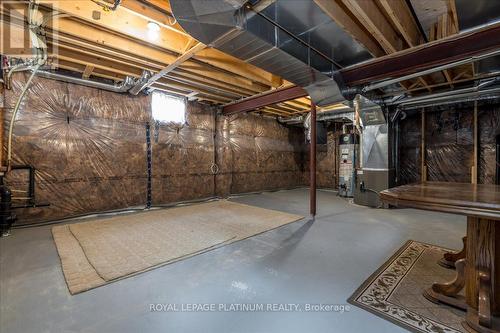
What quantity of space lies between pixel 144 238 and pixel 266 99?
347cm

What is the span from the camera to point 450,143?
505 centimetres

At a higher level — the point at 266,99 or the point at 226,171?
the point at 266,99

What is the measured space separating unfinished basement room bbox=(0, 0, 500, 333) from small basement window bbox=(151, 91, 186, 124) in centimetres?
3

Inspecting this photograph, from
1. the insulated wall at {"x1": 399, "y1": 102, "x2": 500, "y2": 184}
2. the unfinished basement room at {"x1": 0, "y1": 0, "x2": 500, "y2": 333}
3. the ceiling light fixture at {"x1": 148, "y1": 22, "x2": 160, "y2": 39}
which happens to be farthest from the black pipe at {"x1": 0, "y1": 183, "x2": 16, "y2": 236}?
the insulated wall at {"x1": 399, "y1": 102, "x2": 500, "y2": 184}

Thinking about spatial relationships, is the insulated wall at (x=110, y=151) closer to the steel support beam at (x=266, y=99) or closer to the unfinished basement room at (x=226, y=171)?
the unfinished basement room at (x=226, y=171)

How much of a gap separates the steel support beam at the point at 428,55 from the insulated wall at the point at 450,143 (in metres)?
3.26

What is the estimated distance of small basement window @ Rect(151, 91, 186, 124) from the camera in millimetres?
4773

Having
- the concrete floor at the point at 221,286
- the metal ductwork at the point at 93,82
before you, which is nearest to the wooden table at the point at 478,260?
the concrete floor at the point at 221,286

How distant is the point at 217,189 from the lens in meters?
5.81

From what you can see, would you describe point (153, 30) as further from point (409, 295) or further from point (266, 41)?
point (409, 295)

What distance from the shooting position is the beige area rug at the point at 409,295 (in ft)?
4.53

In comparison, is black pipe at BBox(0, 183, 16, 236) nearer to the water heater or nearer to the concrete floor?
the concrete floor

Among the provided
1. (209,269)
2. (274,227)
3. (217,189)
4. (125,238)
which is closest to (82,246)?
(125,238)

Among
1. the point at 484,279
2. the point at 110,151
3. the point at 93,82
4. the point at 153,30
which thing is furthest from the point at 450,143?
the point at 93,82
